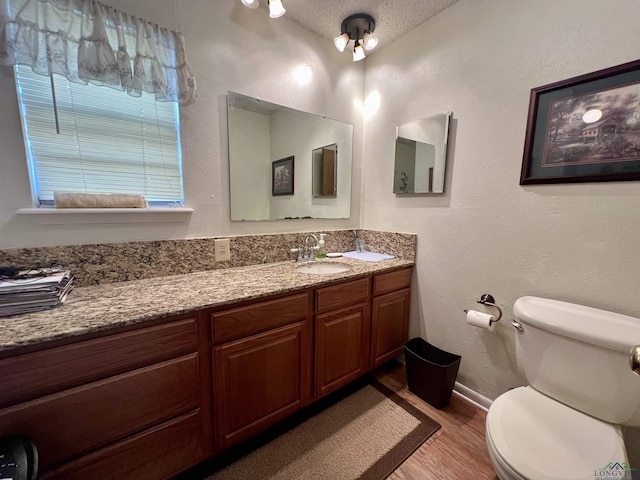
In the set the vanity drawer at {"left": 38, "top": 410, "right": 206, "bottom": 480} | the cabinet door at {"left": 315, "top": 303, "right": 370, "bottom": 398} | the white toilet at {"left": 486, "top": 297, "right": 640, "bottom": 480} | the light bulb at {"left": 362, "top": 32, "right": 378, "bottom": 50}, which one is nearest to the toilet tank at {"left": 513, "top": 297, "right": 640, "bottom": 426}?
the white toilet at {"left": 486, "top": 297, "right": 640, "bottom": 480}

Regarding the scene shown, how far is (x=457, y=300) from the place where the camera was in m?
1.68

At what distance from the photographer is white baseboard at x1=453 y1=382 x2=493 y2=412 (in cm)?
158

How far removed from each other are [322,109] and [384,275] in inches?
51.0

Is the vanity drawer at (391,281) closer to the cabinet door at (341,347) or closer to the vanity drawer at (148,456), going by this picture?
the cabinet door at (341,347)

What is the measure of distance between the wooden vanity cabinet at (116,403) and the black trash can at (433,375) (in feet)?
3.97

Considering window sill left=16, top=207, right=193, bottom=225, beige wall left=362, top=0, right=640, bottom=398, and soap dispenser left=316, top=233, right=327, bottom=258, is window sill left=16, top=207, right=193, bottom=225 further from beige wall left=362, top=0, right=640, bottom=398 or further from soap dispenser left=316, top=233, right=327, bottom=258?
beige wall left=362, top=0, right=640, bottom=398

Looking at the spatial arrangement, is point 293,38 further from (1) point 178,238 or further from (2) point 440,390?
(2) point 440,390

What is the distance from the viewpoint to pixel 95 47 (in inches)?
42.9

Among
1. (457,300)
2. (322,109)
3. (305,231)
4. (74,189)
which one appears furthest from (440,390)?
(74,189)

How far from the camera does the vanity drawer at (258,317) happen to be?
1093 millimetres

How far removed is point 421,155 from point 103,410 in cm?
205

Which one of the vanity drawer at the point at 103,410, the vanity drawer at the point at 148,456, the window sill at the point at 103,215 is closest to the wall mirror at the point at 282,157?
the window sill at the point at 103,215

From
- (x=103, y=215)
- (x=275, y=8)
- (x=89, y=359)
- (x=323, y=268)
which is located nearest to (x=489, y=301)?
(x=323, y=268)

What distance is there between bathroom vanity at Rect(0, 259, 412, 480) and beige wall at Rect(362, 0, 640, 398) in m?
0.64
